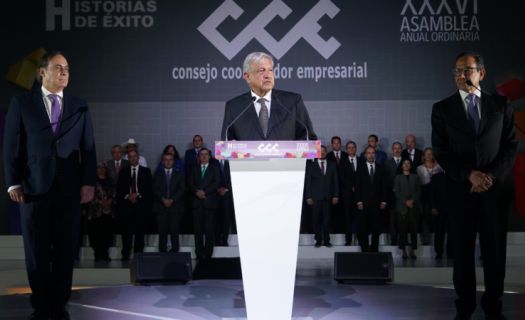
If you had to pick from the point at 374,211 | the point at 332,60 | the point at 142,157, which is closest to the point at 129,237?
the point at 142,157

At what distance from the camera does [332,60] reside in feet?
35.1

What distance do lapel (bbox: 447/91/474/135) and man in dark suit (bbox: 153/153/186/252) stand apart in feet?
19.1

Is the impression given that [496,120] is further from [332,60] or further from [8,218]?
[8,218]

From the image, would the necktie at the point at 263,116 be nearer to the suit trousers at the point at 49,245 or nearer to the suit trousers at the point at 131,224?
the suit trousers at the point at 49,245

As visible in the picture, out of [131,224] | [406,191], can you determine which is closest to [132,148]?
[131,224]

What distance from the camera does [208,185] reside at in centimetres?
930

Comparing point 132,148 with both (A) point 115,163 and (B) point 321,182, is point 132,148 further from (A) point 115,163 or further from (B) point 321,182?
(B) point 321,182

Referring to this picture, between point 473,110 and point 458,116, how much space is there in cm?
10

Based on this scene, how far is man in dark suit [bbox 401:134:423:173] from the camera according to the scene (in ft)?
31.7

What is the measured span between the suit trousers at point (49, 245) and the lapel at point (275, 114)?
128 cm

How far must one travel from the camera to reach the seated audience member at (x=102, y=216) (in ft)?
30.5

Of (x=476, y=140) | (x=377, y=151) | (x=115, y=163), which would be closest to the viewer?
(x=476, y=140)

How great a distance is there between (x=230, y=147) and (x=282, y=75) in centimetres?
752

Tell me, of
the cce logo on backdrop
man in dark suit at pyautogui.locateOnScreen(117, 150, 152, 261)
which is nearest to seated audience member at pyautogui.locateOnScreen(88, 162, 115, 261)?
man in dark suit at pyautogui.locateOnScreen(117, 150, 152, 261)
